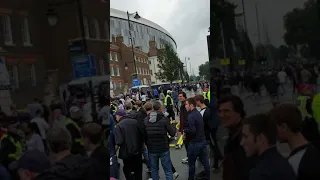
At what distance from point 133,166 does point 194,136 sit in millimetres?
1230

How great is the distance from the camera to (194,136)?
4.74 meters

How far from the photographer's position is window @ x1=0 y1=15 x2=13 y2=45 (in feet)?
5.35

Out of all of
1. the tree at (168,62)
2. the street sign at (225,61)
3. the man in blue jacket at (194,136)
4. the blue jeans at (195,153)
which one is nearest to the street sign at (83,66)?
the street sign at (225,61)

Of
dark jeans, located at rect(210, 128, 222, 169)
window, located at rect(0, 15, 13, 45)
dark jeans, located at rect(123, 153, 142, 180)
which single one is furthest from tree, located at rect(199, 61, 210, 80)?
dark jeans, located at rect(123, 153, 142, 180)

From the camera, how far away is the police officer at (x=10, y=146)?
170 centimetres

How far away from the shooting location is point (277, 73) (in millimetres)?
1778

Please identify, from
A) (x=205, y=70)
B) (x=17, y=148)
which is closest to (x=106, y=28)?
(x=205, y=70)

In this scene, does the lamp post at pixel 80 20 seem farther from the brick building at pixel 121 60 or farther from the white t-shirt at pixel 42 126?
the brick building at pixel 121 60

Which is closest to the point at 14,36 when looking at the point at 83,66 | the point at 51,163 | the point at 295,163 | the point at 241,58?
the point at 83,66

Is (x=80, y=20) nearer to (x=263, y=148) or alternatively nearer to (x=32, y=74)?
(x=32, y=74)

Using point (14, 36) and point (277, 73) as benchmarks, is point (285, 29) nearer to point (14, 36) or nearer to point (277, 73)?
point (277, 73)

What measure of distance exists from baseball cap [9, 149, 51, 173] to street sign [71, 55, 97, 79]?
0.45m

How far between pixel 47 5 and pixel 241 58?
1.05 meters

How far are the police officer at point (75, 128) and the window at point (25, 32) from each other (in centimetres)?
41
